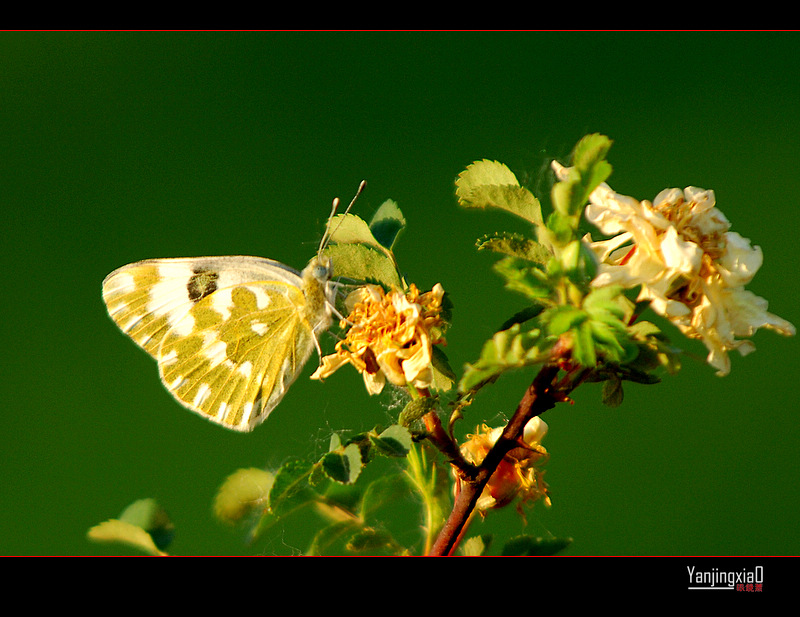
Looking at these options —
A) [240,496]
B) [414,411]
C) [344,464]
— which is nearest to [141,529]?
[240,496]

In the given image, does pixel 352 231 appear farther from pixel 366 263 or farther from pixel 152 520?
pixel 152 520

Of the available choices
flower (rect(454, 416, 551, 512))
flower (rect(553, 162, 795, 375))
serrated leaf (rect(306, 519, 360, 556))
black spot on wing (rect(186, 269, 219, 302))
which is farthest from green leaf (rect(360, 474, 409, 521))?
black spot on wing (rect(186, 269, 219, 302))

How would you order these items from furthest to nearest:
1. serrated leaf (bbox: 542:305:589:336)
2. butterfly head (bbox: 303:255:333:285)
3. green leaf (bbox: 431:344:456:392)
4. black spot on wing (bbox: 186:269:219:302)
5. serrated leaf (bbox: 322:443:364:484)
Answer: black spot on wing (bbox: 186:269:219:302) → butterfly head (bbox: 303:255:333:285) → green leaf (bbox: 431:344:456:392) → serrated leaf (bbox: 322:443:364:484) → serrated leaf (bbox: 542:305:589:336)

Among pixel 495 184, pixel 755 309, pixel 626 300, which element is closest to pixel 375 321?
Result: pixel 495 184

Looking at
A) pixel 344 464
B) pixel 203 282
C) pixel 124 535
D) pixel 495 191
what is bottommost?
pixel 124 535

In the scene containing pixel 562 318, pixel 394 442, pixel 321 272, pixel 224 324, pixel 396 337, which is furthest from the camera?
pixel 224 324

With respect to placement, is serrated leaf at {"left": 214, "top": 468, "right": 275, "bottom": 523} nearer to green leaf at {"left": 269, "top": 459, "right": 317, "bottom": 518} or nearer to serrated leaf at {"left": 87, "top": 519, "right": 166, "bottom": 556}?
serrated leaf at {"left": 87, "top": 519, "right": 166, "bottom": 556}
